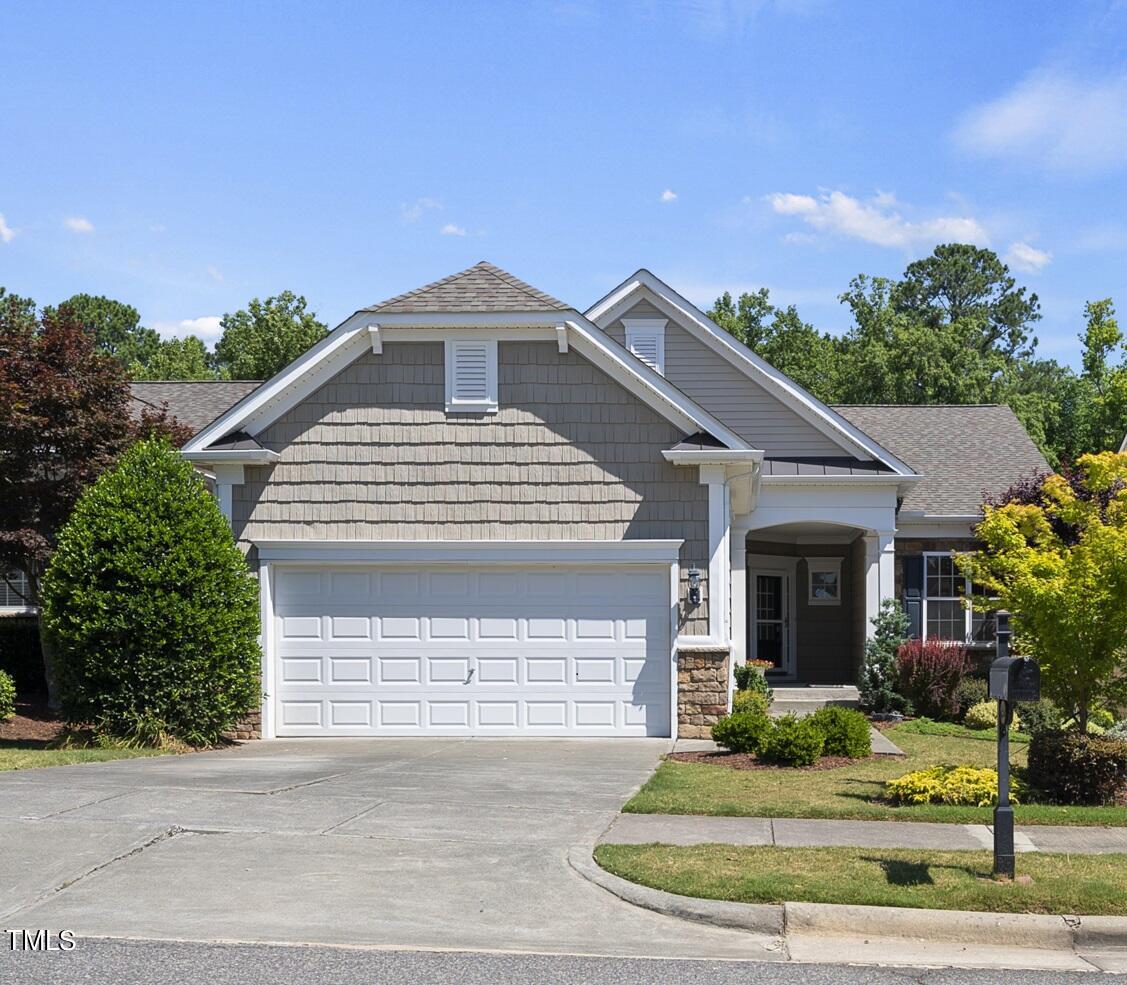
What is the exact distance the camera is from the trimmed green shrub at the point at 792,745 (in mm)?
13539

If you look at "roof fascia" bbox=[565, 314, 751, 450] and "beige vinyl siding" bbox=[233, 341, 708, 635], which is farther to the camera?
"beige vinyl siding" bbox=[233, 341, 708, 635]

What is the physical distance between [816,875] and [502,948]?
2.24m

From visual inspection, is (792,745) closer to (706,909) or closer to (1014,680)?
(1014,680)

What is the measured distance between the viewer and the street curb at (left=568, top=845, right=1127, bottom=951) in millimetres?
7203

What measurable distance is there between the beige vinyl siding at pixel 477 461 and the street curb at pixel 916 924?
365 inches

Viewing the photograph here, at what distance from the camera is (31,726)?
18172 millimetres

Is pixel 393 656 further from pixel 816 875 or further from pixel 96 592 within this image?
pixel 816 875

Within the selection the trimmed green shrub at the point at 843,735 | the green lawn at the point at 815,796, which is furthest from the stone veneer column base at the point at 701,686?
the green lawn at the point at 815,796

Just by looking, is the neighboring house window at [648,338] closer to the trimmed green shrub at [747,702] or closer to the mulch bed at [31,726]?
the trimmed green shrub at [747,702]

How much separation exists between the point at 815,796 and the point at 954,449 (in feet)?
51.0

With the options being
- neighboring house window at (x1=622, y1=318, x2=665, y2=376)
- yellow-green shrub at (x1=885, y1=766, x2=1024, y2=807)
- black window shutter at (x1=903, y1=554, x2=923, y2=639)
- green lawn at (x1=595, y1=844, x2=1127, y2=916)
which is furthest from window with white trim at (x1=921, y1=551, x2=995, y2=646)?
green lawn at (x1=595, y1=844, x2=1127, y2=916)

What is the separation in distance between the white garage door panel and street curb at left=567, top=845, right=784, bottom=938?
8.33m

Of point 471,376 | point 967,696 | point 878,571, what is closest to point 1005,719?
point 471,376

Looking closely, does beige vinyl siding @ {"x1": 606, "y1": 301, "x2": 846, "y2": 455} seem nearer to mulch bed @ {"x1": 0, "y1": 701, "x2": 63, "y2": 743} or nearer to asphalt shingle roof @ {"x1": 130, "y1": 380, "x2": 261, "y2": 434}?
asphalt shingle roof @ {"x1": 130, "y1": 380, "x2": 261, "y2": 434}
